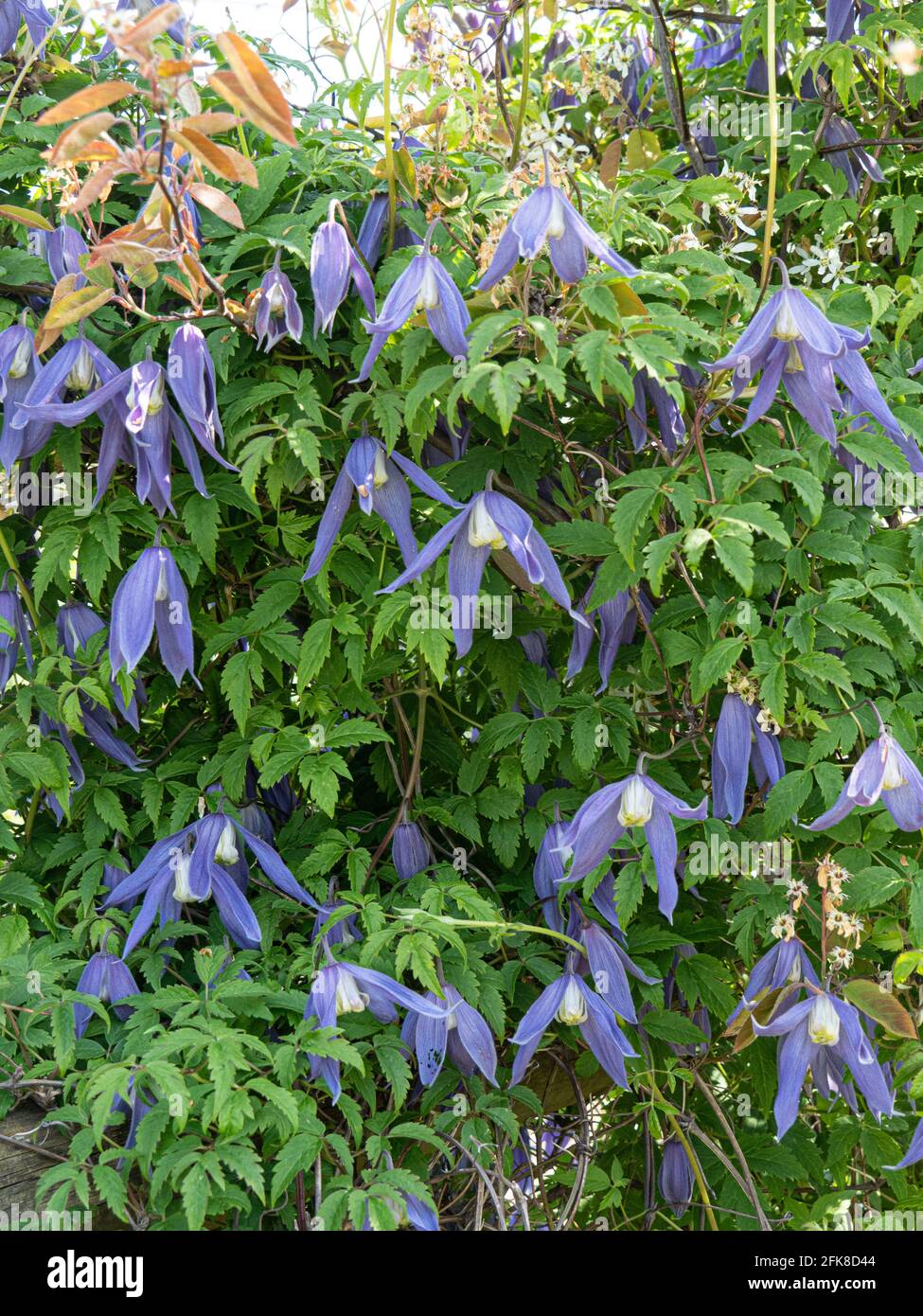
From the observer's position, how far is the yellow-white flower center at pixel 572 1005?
1.41m

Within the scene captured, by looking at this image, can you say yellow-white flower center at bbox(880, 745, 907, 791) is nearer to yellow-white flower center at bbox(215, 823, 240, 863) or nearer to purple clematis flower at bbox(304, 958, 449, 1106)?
purple clematis flower at bbox(304, 958, 449, 1106)

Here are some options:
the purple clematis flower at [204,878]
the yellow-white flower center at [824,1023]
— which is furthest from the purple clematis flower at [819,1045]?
the purple clematis flower at [204,878]

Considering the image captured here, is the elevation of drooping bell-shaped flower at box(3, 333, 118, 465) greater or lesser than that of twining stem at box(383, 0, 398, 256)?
lesser

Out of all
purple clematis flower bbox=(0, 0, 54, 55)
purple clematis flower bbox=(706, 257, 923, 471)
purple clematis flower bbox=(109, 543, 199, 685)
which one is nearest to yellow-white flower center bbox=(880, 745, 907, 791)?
purple clematis flower bbox=(706, 257, 923, 471)

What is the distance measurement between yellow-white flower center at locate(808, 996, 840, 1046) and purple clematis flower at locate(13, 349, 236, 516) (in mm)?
898

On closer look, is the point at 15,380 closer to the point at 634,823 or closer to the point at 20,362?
the point at 20,362

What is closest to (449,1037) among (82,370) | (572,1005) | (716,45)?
(572,1005)

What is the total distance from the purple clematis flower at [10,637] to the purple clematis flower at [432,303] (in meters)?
0.62

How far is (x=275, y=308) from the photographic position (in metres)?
1.36

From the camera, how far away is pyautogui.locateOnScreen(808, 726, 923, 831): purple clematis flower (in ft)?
4.26

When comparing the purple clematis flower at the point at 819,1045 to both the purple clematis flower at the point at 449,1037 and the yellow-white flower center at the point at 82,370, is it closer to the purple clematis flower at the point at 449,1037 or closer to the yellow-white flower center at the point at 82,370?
the purple clematis flower at the point at 449,1037

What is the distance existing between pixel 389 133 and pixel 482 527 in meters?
0.46
